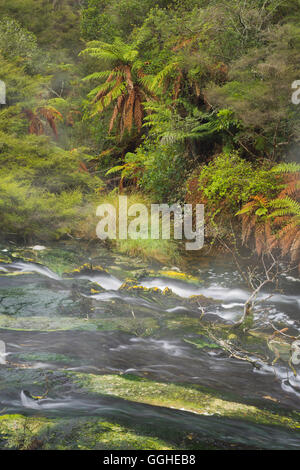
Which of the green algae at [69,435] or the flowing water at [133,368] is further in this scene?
the flowing water at [133,368]

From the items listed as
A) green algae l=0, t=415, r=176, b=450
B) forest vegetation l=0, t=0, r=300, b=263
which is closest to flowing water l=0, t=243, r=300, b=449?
green algae l=0, t=415, r=176, b=450

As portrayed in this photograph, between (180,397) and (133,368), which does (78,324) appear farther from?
(180,397)

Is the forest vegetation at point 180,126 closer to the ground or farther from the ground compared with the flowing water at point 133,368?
farther from the ground

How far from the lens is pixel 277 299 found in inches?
212

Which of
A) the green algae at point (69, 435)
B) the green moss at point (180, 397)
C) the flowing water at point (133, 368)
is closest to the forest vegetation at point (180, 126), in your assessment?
the flowing water at point (133, 368)

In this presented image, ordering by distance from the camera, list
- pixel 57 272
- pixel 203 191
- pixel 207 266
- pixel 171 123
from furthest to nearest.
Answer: pixel 171 123 → pixel 203 191 → pixel 207 266 → pixel 57 272

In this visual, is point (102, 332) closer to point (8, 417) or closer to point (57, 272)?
point (8, 417)

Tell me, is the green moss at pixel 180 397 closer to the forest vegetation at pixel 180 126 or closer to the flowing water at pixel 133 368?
the flowing water at pixel 133 368

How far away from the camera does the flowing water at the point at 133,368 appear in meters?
2.63

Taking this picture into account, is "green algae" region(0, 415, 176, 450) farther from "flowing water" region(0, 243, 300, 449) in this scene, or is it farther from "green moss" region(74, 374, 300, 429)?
"green moss" region(74, 374, 300, 429)

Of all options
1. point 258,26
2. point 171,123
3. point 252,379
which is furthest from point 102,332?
point 258,26

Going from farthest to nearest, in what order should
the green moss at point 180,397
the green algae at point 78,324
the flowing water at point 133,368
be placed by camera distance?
1. the green algae at point 78,324
2. the green moss at point 180,397
3. the flowing water at point 133,368

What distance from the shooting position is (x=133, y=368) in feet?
11.5
